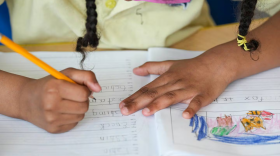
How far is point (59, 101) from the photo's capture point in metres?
0.44

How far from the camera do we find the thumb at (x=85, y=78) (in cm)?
44

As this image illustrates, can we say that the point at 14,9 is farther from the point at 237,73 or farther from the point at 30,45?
the point at 237,73

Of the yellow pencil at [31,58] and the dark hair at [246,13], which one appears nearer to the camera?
the yellow pencil at [31,58]

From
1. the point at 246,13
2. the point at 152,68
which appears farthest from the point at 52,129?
the point at 246,13

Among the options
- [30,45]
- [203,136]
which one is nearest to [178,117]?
[203,136]

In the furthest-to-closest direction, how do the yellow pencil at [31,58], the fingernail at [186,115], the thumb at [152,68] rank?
the thumb at [152,68] → the fingernail at [186,115] → the yellow pencil at [31,58]

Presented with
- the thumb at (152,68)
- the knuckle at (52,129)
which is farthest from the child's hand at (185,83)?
the knuckle at (52,129)

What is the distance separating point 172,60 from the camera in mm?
615

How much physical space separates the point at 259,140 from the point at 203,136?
0.09 meters

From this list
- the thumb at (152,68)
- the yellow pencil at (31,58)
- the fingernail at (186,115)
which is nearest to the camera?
the yellow pencil at (31,58)

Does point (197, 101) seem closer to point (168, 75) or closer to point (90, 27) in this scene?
point (168, 75)

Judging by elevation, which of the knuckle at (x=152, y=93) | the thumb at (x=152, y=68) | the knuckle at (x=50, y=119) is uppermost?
the thumb at (x=152, y=68)

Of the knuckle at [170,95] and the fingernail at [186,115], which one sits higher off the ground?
the knuckle at [170,95]

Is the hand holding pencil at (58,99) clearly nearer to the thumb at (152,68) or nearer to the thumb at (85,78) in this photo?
the thumb at (85,78)
